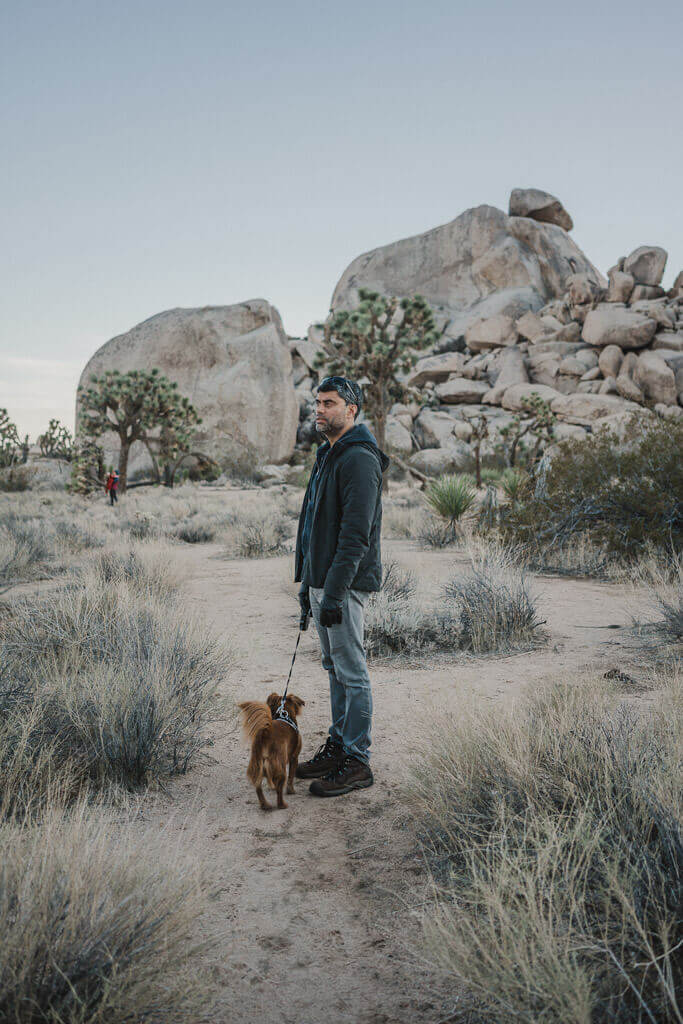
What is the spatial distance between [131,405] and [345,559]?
1235 inches

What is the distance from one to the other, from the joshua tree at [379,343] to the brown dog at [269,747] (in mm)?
23749

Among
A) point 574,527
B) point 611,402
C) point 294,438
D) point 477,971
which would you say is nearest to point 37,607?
point 477,971

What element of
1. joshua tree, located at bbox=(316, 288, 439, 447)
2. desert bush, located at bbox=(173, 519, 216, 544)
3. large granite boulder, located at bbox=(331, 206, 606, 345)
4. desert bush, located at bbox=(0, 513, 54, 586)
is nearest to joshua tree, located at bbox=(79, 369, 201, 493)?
joshua tree, located at bbox=(316, 288, 439, 447)

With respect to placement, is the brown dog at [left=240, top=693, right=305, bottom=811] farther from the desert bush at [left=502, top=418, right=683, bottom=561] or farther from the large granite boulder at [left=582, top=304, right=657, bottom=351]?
the large granite boulder at [left=582, top=304, right=657, bottom=351]

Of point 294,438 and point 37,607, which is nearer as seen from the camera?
point 37,607

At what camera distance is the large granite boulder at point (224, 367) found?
147 feet

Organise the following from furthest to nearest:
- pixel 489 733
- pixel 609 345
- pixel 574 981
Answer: pixel 609 345 → pixel 489 733 → pixel 574 981

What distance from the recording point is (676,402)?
44.5m

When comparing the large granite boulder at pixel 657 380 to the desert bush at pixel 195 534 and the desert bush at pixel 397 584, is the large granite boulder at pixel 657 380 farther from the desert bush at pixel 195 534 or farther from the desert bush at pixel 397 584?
the desert bush at pixel 397 584

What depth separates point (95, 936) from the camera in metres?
1.86

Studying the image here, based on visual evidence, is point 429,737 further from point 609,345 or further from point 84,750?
point 609,345

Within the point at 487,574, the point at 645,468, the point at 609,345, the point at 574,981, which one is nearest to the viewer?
the point at 574,981

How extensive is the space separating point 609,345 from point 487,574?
47.2 metres

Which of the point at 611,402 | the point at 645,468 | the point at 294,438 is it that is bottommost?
the point at 645,468
